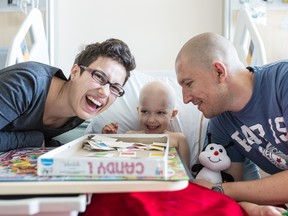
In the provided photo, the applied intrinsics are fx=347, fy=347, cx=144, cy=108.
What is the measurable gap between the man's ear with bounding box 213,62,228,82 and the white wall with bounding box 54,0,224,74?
130cm

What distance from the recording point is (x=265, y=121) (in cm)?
132

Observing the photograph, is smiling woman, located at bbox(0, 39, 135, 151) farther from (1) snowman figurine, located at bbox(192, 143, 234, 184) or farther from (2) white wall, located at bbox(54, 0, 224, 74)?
(2) white wall, located at bbox(54, 0, 224, 74)

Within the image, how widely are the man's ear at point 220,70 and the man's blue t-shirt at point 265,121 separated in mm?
129

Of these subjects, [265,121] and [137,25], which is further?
[137,25]

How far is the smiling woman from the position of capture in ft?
4.19

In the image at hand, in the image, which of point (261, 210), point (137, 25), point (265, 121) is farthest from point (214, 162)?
point (137, 25)

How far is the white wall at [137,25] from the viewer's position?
8.59ft

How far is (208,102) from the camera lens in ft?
4.51

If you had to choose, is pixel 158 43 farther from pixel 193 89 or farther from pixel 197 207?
pixel 197 207

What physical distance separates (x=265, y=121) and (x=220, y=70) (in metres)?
0.26

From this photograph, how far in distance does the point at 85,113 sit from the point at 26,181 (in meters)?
0.68

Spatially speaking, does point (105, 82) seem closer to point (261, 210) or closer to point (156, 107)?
point (156, 107)

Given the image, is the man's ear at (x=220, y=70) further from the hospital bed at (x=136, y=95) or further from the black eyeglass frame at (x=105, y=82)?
the hospital bed at (x=136, y=95)

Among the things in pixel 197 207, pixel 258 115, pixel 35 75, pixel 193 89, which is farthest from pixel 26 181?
pixel 258 115
